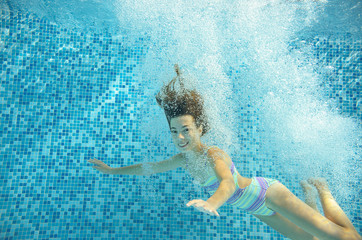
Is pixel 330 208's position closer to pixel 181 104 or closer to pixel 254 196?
pixel 254 196

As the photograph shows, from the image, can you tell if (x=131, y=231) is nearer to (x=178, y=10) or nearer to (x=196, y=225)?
(x=196, y=225)

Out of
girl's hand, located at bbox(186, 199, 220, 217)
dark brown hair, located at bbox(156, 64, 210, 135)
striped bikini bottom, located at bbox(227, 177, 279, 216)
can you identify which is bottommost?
girl's hand, located at bbox(186, 199, 220, 217)

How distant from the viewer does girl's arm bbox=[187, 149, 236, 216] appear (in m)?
1.61

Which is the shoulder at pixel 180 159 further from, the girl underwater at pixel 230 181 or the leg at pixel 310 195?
the leg at pixel 310 195

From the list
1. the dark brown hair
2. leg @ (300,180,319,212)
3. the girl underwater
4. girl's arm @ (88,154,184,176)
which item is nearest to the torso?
the girl underwater

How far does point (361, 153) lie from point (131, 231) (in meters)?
3.74

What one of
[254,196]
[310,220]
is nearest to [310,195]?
[310,220]

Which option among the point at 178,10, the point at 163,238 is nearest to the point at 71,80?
the point at 178,10

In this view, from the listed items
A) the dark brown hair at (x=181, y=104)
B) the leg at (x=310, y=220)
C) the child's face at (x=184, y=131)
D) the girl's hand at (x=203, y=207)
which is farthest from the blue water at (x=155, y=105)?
the girl's hand at (x=203, y=207)

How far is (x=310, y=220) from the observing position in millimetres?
2354

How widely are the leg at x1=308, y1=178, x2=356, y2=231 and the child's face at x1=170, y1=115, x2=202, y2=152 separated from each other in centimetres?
150

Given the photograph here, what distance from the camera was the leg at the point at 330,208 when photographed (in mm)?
2446

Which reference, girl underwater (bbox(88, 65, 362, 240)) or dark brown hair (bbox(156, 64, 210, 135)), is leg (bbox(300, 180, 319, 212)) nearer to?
girl underwater (bbox(88, 65, 362, 240))

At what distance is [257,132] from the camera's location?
4188 mm
